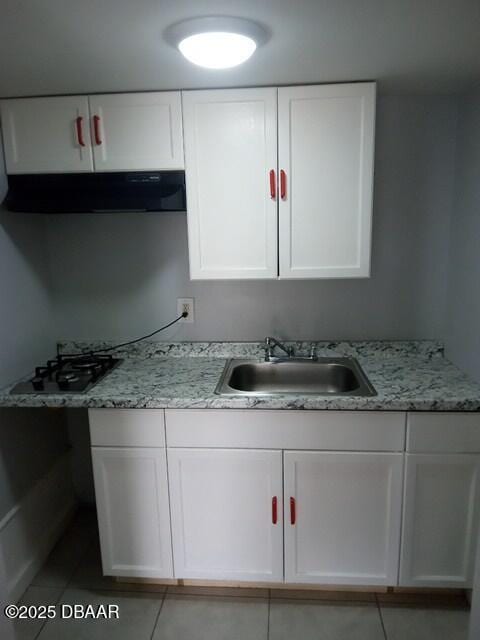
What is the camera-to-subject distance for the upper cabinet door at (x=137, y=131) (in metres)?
1.70

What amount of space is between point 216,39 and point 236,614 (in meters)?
2.06

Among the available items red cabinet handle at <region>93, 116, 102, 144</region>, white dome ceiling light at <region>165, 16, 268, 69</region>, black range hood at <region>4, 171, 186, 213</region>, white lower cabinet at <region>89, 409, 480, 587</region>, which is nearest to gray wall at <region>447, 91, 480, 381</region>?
white lower cabinet at <region>89, 409, 480, 587</region>

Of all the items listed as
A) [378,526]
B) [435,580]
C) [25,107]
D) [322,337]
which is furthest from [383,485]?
[25,107]

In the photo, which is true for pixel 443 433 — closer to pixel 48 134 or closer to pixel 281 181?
pixel 281 181

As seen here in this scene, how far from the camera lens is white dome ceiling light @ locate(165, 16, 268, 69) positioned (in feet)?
3.84

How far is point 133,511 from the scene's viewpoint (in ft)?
5.67

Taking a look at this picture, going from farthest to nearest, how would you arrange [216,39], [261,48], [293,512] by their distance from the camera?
[293,512] < [261,48] < [216,39]

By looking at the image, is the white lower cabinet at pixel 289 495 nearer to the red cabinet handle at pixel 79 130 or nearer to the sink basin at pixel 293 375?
the sink basin at pixel 293 375

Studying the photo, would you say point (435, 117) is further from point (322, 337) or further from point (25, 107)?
point (25, 107)

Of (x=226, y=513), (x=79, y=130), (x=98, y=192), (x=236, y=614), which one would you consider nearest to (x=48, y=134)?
(x=79, y=130)

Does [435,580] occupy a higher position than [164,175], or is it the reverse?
[164,175]

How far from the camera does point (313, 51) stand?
1377 millimetres

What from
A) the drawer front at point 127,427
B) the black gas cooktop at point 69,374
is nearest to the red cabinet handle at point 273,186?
the drawer front at point 127,427

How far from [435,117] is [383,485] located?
1596 millimetres
